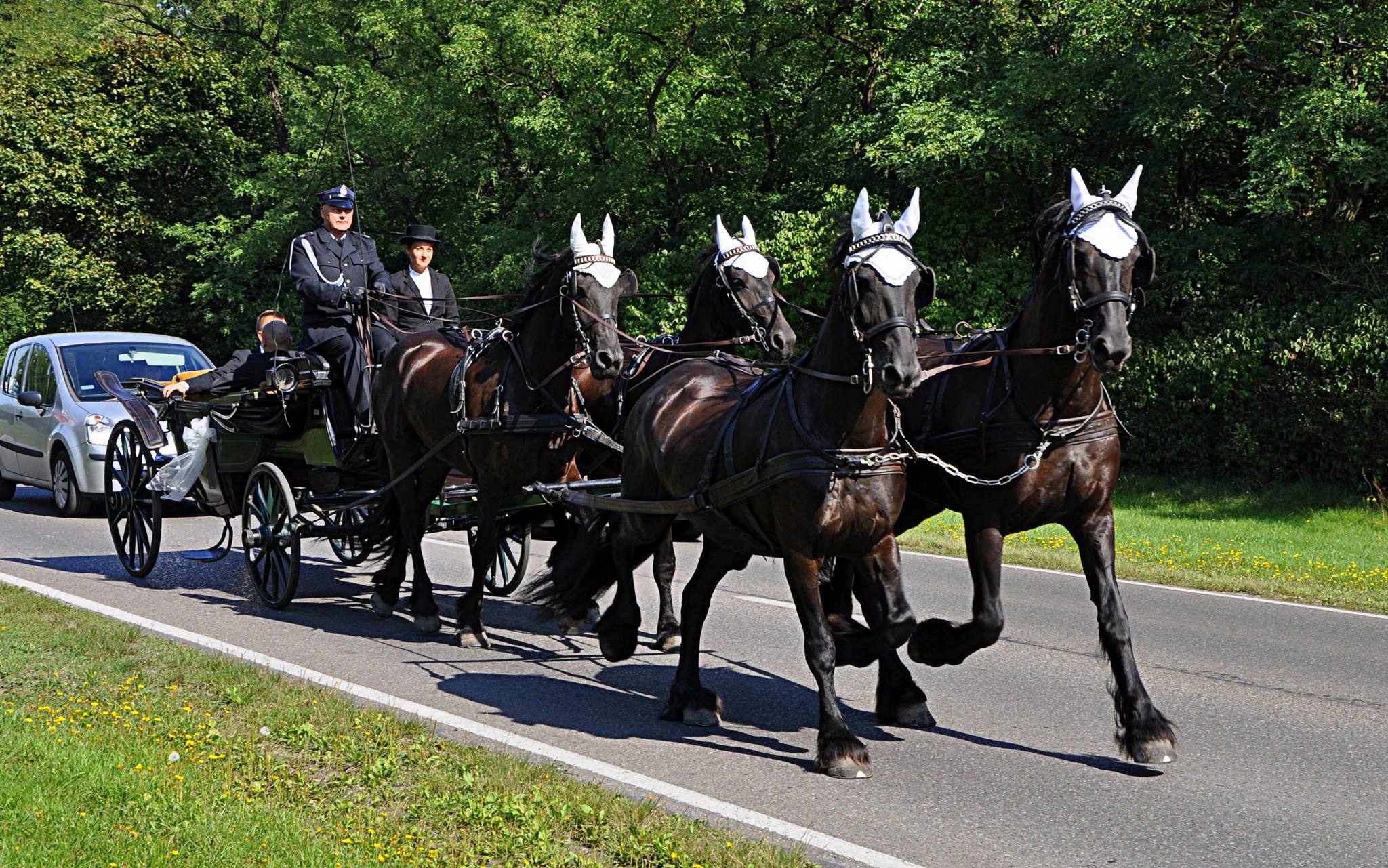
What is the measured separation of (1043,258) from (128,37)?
3736 centimetres

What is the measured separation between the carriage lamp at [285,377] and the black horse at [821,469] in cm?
401

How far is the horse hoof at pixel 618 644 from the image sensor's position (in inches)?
285

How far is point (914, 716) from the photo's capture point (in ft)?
21.7

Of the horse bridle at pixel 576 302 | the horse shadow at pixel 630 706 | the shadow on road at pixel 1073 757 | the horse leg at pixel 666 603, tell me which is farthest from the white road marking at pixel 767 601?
the shadow on road at pixel 1073 757

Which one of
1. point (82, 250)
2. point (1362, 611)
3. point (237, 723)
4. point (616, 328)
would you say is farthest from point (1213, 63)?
point (82, 250)

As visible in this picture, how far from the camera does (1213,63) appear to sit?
695 inches

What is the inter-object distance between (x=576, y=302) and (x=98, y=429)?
30.7 ft

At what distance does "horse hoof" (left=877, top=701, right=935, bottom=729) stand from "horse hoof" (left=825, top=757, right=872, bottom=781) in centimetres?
96

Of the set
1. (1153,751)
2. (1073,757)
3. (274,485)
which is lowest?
(1073,757)

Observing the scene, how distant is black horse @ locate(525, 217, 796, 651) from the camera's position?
874cm

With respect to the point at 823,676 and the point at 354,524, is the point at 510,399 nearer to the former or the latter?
the point at 354,524

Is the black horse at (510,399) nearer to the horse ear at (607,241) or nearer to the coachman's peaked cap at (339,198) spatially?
the horse ear at (607,241)

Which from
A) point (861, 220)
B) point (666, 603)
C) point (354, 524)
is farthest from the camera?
point (354, 524)

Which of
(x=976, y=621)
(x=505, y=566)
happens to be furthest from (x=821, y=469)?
(x=505, y=566)
